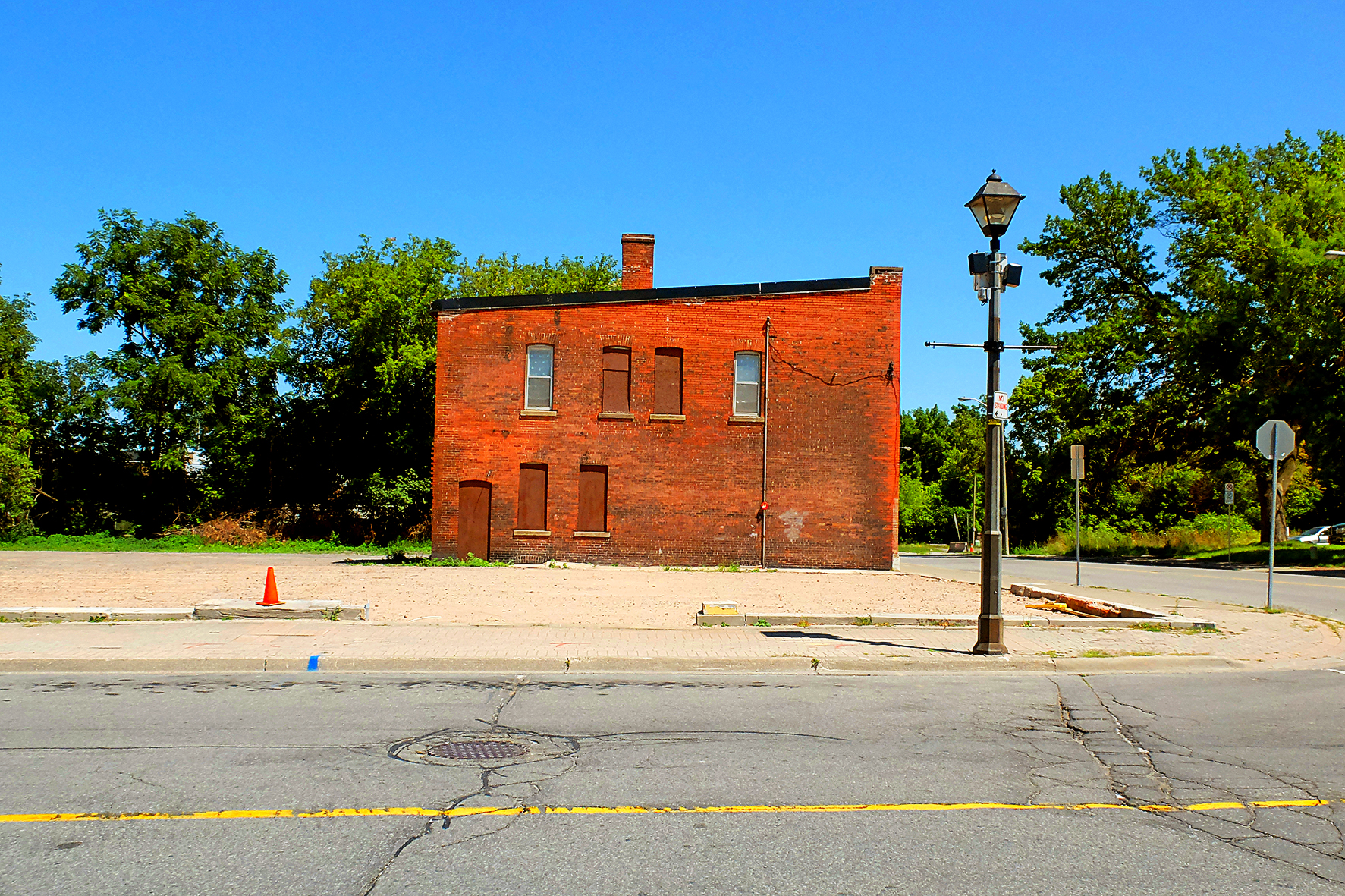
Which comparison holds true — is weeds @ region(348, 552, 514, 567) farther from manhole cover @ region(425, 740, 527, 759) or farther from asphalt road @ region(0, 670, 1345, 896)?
manhole cover @ region(425, 740, 527, 759)

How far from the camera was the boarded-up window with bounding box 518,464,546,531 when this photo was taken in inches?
1102

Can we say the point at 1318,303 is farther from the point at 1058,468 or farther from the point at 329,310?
the point at 329,310

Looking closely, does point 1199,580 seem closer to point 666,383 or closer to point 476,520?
point 666,383

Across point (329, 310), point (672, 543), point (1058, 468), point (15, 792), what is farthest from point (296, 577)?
point (1058, 468)

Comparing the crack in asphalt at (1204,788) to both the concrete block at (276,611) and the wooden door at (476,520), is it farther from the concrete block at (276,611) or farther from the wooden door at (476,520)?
the wooden door at (476,520)

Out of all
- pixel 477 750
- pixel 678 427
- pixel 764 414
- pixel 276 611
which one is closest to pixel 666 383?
pixel 678 427

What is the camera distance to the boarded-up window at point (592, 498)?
27.9 m

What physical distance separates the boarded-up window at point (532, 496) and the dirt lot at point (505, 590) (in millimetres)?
1688

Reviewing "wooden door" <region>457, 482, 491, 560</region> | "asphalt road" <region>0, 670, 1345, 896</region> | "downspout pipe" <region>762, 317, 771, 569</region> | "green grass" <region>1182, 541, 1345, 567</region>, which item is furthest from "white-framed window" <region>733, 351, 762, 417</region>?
"green grass" <region>1182, 541, 1345, 567</region>

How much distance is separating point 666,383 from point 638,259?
5.15 metres

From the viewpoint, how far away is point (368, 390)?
4878 centimetres

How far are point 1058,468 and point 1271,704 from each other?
164 feet

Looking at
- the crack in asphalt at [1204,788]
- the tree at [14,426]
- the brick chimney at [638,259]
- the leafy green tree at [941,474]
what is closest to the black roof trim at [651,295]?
the brick chimney at [638,259]

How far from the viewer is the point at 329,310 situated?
160 ft
